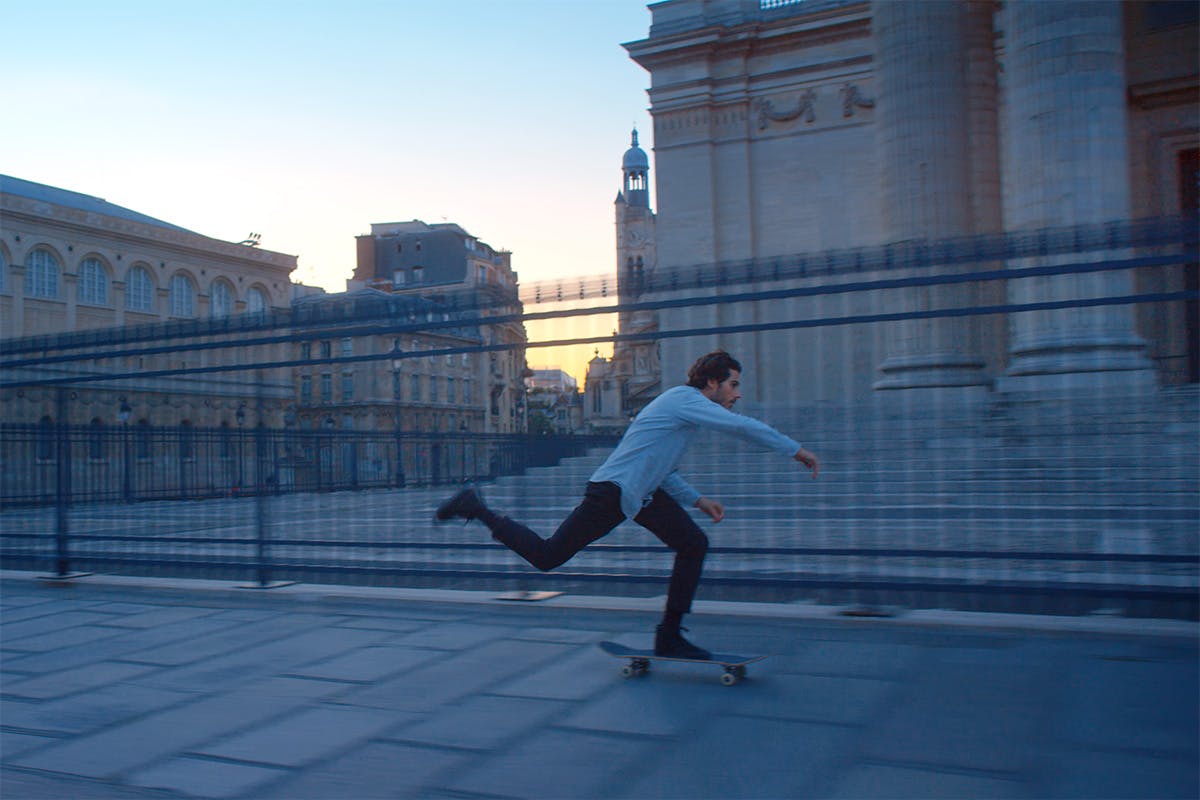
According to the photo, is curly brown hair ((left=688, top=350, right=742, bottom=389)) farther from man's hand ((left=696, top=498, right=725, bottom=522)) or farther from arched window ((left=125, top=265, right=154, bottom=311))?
arched window ((left=125, top=265, right=154, bottom=311))

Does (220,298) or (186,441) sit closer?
(186,441)

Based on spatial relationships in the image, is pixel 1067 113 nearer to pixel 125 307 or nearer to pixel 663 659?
pixel 663 659

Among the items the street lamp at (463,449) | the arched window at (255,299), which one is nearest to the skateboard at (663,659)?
the street lamp at (463,449)

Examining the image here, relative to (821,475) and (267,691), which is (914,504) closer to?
(821,475)

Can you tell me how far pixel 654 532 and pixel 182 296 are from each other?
49.9m

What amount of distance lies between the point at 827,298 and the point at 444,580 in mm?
3499

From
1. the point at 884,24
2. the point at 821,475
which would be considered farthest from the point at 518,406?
the point at 884,24

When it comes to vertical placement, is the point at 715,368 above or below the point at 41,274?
below

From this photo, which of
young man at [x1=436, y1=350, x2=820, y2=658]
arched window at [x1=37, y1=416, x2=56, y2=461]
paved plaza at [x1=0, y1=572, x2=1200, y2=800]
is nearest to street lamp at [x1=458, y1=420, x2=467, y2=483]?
arched window at [x1=37, y1=416, x2=56, y2=461]

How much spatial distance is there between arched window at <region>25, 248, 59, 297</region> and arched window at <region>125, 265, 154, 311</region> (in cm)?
340

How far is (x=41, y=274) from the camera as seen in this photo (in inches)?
1719

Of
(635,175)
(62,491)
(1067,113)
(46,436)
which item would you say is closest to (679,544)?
(62,491)

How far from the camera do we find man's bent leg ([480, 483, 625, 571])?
5.03 meters

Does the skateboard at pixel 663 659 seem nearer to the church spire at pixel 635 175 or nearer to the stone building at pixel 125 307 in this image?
the stone building at pixel 125 307
